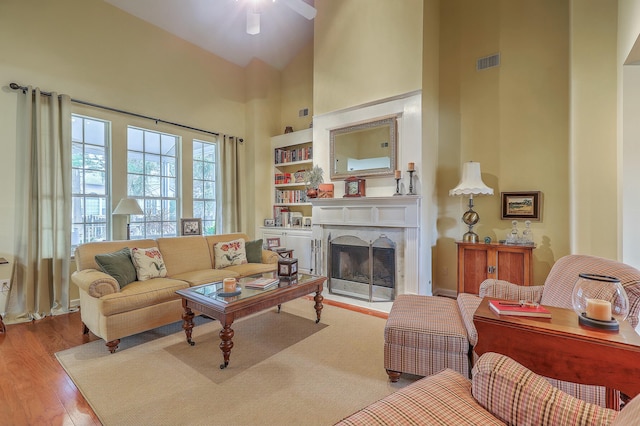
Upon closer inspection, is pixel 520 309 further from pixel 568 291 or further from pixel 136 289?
pixel 136 289

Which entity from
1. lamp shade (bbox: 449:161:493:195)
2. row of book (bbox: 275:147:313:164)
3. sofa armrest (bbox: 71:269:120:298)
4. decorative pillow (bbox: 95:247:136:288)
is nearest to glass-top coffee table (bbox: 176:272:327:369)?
sofa armrest (bbox: 71:269:120:298)

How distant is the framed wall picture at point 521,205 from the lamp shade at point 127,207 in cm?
476

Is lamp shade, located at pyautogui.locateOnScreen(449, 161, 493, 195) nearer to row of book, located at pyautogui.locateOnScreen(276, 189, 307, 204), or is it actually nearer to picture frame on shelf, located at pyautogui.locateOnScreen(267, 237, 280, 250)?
row of book, located at pyautogui.locateOnScreen(276, 189, 307, 204)

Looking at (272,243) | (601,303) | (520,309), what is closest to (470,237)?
(520,309)

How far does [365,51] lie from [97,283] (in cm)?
427

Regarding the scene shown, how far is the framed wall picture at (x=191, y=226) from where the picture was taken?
4.78m

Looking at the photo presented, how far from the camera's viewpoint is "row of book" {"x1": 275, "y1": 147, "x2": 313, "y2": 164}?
212 inches

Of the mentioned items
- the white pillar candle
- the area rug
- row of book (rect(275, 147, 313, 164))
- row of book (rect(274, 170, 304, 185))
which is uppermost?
row of book (rect(275, 147, 313, 164))

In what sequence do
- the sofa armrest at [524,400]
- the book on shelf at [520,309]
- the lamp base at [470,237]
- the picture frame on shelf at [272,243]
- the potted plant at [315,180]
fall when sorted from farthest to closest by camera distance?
the picture frame on shelf at [272,243], the potted plant at [315,180], the lamp base at [470,237], the book on shelf at [520,309], the sofa armrest at [524,400]

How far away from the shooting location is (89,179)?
12.8 feet

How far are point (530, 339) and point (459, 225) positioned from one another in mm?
2896

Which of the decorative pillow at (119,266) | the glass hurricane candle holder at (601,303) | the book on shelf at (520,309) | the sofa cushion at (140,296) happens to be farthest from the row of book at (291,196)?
the glass hurricane candle holder at (601,303)

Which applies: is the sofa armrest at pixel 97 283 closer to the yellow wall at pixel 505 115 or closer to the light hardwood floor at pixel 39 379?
the light hardwood floor at pixel 39 379

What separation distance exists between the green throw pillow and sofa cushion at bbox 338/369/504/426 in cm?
321
